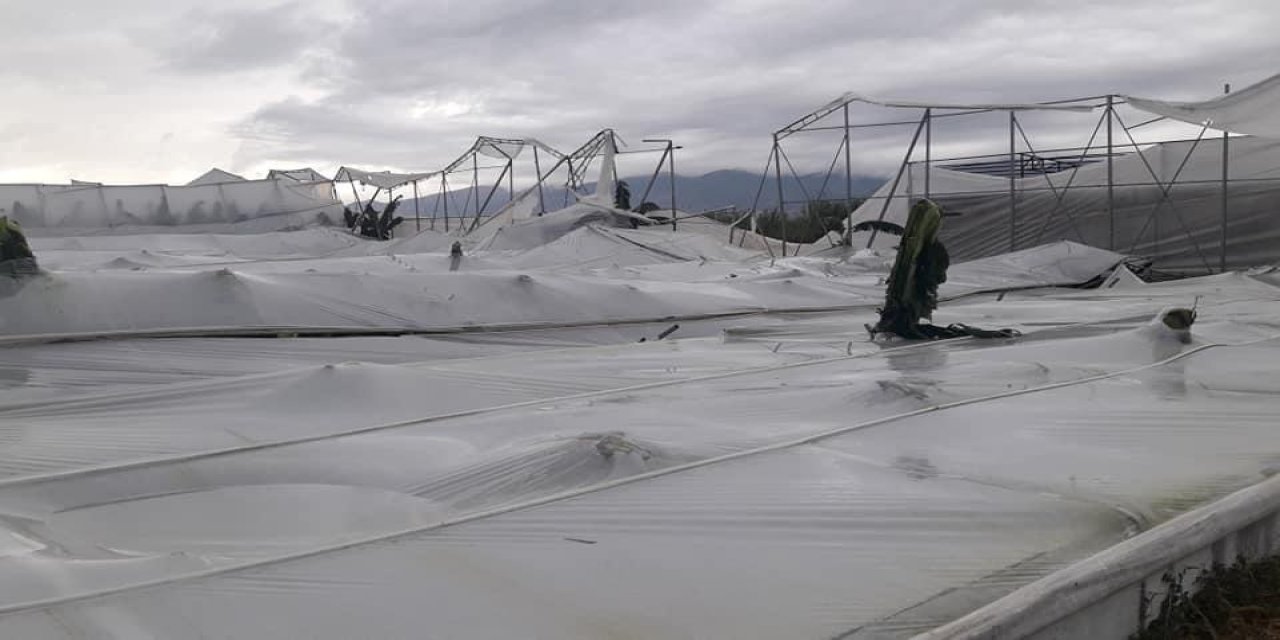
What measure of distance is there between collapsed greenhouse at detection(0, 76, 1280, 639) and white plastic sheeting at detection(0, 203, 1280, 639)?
2cm

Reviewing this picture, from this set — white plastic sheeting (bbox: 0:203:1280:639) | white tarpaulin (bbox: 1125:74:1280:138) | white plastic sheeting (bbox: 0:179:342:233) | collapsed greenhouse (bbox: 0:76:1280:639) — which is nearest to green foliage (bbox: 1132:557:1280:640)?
collapsed greenhouse (bbox: 0:76:1280:639)

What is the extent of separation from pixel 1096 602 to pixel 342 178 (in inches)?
1183

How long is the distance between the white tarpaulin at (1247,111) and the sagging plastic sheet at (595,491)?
341 inches

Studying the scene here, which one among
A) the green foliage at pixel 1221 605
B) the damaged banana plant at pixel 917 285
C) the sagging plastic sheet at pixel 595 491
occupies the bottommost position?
the green foliage at pixel 1221 605

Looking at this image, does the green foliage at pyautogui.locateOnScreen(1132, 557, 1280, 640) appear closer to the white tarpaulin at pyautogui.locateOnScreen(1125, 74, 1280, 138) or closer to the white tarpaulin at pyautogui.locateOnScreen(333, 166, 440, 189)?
the white tarpaulin at pyautogui.locateOnScreen(1125, 74, 1280, 138)

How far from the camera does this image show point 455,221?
34312 millimetres

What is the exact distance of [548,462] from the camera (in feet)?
13.6

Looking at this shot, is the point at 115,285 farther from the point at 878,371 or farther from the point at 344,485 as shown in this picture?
the point at 878,371

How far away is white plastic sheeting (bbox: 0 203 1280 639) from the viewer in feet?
9.58

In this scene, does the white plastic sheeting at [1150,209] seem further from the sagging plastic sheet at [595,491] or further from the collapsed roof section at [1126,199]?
the sagging plastic sheet at [595,491]

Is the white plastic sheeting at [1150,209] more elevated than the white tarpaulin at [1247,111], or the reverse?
the white tarpaulin at [1247,111]

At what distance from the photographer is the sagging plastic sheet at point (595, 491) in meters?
2.88

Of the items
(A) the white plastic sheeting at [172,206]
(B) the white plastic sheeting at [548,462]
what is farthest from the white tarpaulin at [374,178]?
(B) the white plastic sheeting at [548,462]

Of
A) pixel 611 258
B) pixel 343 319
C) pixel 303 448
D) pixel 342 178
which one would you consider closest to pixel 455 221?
pixel 342 178
